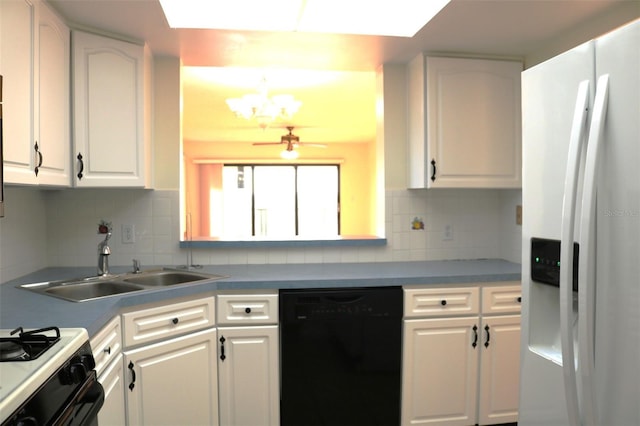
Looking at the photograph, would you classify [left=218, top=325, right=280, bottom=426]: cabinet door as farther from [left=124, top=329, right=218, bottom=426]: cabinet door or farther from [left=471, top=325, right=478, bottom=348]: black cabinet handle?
[left=471, top=325, right=478, bottom=348]: black cabinet handle

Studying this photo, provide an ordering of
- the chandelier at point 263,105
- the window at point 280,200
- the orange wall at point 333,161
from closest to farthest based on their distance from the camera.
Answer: the chandelier at point 263,105 → the orange wall at point 333,161 → the window at point 280,200

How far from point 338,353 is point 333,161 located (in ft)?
19.8

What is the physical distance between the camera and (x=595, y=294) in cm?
127

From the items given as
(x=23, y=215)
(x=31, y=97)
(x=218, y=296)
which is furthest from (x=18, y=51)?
(x=218, y=296)

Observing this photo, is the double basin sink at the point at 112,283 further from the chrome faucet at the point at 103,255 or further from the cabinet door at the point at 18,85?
the cabinet door at the point at 18,85

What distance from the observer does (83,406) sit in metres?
1.27

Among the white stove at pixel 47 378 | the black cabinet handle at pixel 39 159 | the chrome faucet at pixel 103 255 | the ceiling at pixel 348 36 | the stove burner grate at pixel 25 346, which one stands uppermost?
the ceiling at pixel 348 36

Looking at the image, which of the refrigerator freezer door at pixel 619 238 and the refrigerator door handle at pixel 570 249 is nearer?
the refrigerator freezer door at pixel 619 238

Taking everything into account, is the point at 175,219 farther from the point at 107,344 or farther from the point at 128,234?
the point at 107,344

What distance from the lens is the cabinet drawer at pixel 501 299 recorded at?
2.50 metres

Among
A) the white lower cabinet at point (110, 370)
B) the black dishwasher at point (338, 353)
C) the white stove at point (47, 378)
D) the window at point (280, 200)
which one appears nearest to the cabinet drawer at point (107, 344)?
the white lower cabinet at point (110, 370)

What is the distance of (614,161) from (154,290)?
181 centimetres

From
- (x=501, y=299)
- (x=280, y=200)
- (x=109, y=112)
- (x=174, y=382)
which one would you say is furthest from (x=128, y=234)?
(x=280, y=200)

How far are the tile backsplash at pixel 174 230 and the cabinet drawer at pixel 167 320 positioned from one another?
26.3 inches
